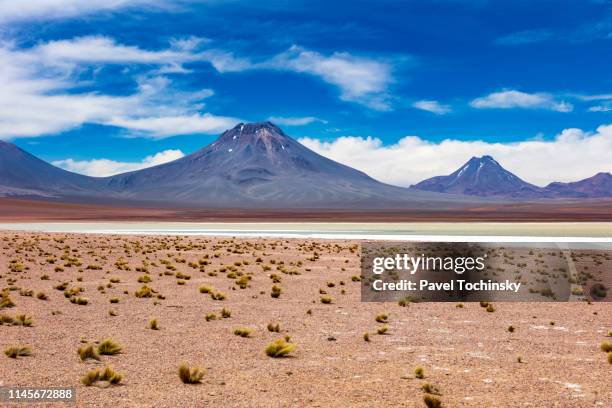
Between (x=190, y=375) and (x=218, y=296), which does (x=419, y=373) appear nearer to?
(x=190, y=375)

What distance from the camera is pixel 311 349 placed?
524 inches

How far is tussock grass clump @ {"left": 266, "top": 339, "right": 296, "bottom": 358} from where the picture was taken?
496 inches

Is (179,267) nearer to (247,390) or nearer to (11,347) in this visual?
(11,347)

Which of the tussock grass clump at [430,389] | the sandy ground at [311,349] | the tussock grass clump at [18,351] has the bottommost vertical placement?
the sandy ground at [311,349]

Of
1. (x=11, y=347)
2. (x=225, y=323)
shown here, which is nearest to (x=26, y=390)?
(x=11, y=347)

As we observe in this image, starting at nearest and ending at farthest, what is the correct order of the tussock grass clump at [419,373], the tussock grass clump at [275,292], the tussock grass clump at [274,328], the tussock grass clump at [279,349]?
the tussock grass clump at [419,373] < the tussock grass clump at [279,349] < the tussock grass clump at [274,328] < the tussock grass clump at [275,292]

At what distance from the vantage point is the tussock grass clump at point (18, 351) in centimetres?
1205

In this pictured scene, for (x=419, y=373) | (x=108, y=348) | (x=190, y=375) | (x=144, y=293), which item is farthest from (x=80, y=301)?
(x=419, y=373)

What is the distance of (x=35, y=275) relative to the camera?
90.3 ft

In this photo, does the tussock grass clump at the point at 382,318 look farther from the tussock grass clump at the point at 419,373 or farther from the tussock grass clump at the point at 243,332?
the tussock grass clump at the point at 419,373

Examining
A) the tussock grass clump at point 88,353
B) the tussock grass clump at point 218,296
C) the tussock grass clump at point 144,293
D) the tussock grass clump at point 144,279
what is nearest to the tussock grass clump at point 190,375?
the tussock grass clump at point 88,353

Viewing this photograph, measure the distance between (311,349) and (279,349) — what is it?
84 cm

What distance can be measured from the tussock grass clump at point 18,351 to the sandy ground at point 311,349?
283 mm

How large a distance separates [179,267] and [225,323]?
1659cm
